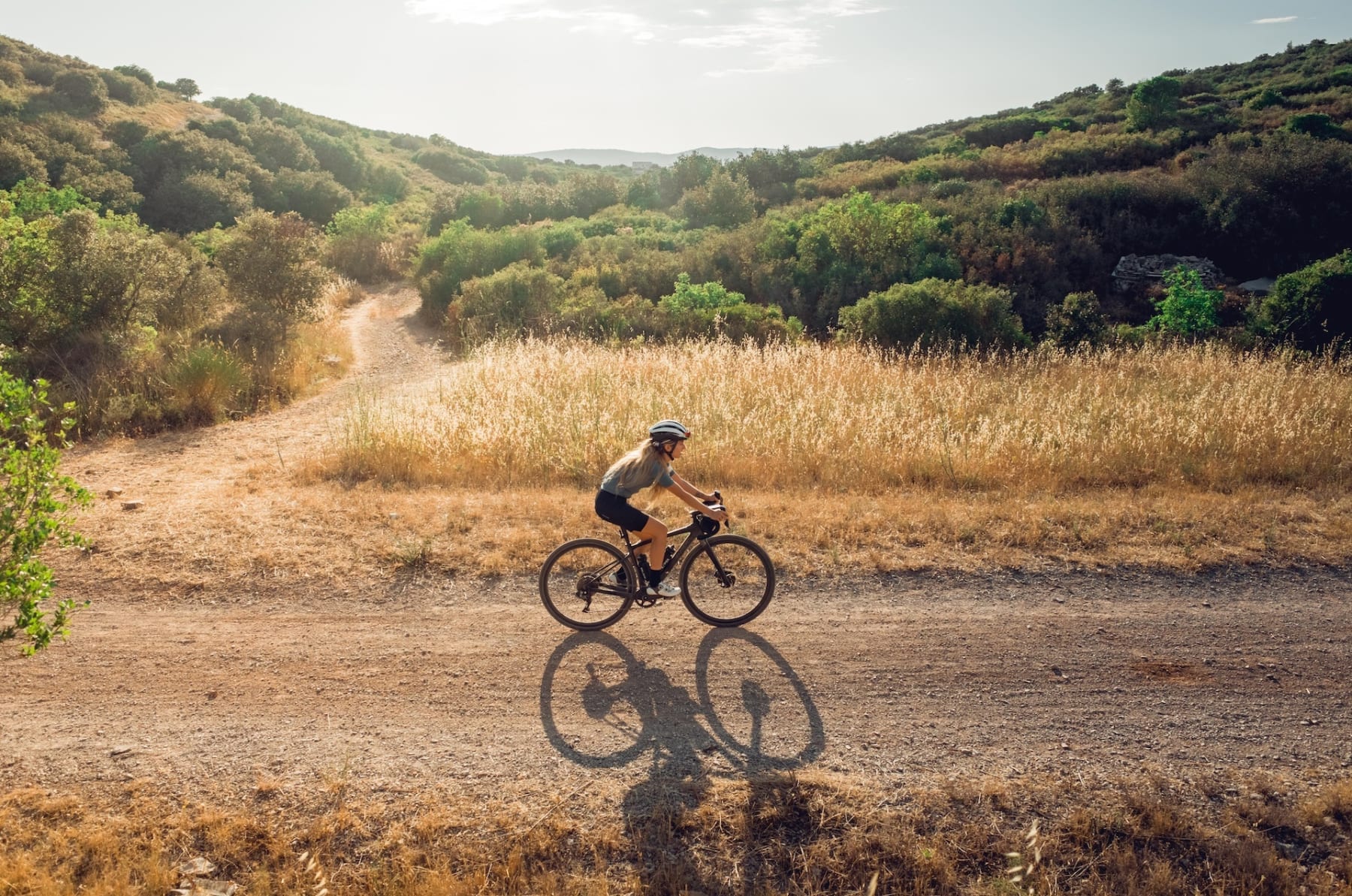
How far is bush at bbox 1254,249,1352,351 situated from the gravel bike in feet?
57.1

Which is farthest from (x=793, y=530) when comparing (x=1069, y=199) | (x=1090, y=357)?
(x=1069, y=199)

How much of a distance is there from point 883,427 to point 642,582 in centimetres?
606

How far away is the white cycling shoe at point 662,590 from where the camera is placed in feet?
21.9

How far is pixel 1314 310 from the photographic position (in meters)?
17.8

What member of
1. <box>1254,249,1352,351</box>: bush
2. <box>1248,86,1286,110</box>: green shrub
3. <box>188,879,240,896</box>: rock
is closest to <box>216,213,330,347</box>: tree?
<box>188,879,240,896</box>: rock

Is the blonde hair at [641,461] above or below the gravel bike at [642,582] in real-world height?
above

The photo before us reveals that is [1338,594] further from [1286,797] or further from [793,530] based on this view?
[793,530]

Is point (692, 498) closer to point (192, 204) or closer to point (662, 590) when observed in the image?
point (662, 590)

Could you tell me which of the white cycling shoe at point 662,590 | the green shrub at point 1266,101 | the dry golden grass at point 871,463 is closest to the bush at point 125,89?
the dry golden grass at point 871,463

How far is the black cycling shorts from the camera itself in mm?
6395

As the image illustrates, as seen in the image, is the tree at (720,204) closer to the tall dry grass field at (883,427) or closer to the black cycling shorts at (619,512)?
the tall dry grass field at (883,427)

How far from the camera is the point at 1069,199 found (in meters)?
25.7

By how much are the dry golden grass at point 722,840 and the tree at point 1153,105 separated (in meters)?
39.5

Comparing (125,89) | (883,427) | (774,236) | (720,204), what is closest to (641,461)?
(883,427)
